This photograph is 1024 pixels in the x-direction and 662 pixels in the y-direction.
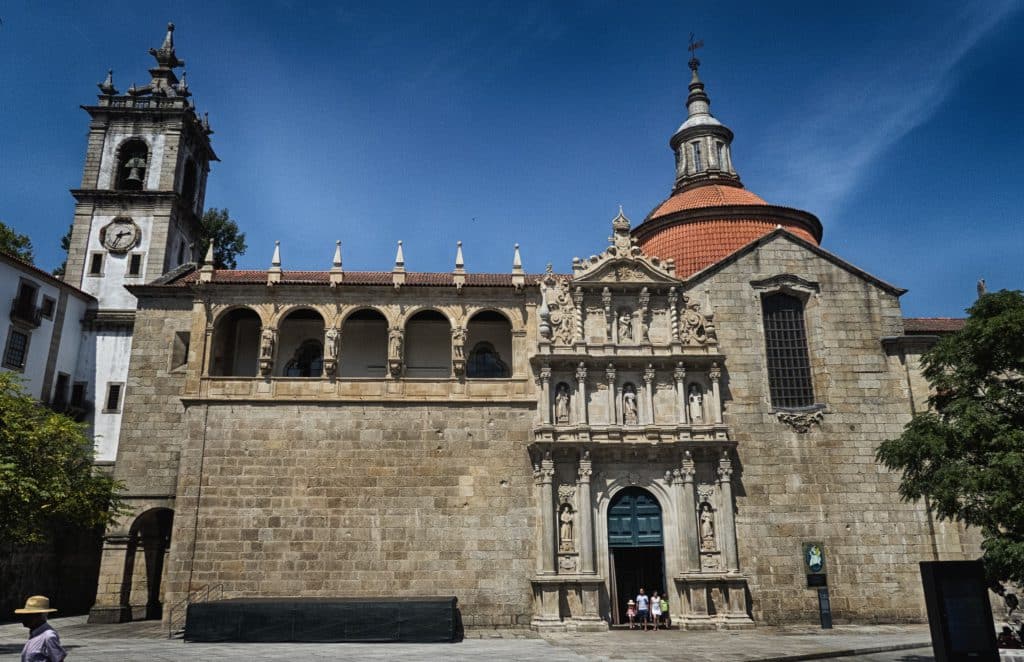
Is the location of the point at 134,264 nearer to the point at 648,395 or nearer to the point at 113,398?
the point at 113,398

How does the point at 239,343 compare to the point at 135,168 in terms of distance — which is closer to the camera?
the point at 239,343

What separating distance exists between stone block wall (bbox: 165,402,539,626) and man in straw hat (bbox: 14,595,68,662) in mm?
18301

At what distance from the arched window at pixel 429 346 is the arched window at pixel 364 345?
1154 millimetres

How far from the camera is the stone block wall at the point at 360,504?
26422 millimetres

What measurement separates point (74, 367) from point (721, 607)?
3059 cm

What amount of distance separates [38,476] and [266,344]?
9.48 metres

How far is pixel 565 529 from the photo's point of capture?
2680cm

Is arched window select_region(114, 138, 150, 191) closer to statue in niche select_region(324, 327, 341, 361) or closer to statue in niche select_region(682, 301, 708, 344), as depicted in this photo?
statue in niche select_region(324, 327, 341, 361)

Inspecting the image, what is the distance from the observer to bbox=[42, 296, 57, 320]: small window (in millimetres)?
33094

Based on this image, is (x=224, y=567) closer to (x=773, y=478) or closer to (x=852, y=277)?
(x=773, y=478)

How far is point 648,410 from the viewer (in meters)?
28.4

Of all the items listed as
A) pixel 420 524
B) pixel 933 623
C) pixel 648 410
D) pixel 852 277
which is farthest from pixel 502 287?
pixel 933 623

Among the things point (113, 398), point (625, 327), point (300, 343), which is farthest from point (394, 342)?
point (113, 398)

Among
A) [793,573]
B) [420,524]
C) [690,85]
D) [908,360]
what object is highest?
[690,85]
